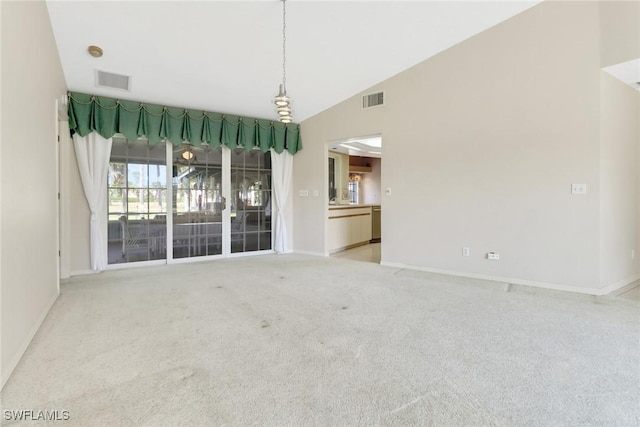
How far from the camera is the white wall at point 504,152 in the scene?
3699mm

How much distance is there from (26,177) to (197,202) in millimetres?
3278

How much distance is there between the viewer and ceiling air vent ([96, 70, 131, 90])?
4.34 m

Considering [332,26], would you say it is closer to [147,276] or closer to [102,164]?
[102,164]

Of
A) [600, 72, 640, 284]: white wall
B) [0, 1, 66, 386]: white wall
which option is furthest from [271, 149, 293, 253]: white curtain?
[600, 72, 640, 284]: white wall

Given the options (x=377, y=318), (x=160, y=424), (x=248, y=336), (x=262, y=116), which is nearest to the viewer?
(x=160, y=424)

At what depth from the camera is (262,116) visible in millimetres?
6211

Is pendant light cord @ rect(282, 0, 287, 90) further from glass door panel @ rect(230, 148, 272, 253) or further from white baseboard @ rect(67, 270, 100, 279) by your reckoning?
Answer: white baseboard @ rect(67, 270, 100, 279)

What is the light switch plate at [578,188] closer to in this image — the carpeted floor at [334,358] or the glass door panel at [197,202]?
the carpeted floor at [334,358]

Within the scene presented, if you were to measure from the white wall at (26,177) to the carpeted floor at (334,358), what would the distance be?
0.83ft

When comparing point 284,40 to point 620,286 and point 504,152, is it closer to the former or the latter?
point 504,152

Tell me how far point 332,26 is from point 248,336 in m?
Result: 3.51

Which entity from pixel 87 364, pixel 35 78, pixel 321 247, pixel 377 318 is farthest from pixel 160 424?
pixel 321 247

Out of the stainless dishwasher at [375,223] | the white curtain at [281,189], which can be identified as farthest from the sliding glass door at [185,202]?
the stainless dishwasher at [375,223]

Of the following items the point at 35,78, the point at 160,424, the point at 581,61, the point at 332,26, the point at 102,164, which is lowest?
the point at 160,424
